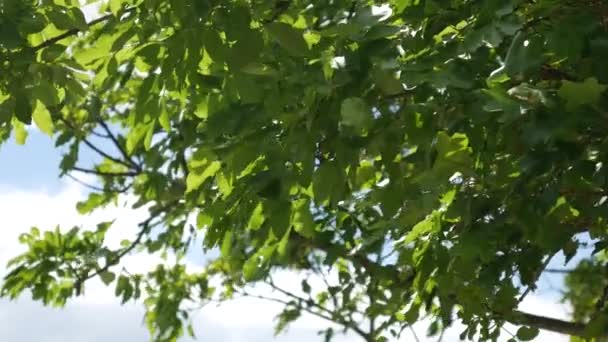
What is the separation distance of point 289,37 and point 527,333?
4.84 feet

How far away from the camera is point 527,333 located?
10.7 feet

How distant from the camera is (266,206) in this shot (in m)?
2.72

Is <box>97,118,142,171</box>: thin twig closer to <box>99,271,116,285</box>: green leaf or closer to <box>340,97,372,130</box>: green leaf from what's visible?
<box>99,271,116,285</box>: green leaf

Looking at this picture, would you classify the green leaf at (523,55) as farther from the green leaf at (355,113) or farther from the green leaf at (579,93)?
the green leaf at (355,113)

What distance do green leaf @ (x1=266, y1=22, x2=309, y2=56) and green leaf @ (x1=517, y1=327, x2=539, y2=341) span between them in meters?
1.44

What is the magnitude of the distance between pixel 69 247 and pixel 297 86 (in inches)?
163

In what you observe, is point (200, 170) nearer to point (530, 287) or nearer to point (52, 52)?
point (52, 52)

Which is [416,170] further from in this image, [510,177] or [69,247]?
[69,247]

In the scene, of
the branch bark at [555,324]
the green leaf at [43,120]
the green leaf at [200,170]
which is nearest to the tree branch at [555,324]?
the branch bark at [555,324]

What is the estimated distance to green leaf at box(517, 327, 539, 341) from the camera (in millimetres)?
Result: 3254

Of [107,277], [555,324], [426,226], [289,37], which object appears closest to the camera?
[289,37]

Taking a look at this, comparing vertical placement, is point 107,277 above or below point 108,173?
below

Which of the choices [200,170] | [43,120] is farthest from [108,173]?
[200,170]

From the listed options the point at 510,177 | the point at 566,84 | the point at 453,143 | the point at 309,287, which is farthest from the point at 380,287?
the point at 566,84
